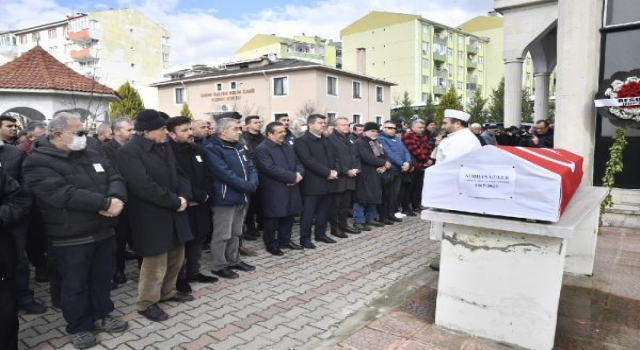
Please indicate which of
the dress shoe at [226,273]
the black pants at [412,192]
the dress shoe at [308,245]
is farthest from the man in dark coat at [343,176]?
the dress shoe at [226,273]

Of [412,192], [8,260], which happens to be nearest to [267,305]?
[8,260]

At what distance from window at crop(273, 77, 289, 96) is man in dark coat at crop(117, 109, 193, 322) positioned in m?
28.8

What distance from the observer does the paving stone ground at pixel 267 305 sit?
3.66 meters

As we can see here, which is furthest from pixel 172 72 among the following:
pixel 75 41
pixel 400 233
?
pixel 400 233

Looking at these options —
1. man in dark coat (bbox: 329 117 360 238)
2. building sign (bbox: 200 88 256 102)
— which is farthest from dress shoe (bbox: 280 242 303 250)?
building sign (bbox: 200 88 256 102)

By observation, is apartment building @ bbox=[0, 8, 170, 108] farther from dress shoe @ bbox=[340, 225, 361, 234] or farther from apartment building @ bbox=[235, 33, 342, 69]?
dress shoe @ bbox=[340, 225, 361, 234]

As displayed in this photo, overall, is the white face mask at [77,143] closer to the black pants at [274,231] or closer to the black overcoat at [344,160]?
the black pants at [274,231]

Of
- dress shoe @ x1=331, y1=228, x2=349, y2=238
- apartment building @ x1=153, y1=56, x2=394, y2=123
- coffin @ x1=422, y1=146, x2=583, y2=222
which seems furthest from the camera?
apartment building @ x1=153, y1=56, x2=394, y2=123

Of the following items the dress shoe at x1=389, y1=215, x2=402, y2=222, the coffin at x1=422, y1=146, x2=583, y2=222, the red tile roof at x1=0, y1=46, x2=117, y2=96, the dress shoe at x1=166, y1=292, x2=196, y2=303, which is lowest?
the dress shoe at x1=389, y1=215, x2=402, y2=222

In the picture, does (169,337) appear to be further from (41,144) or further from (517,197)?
(517,197)

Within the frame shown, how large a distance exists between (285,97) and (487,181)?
3000 centimetres

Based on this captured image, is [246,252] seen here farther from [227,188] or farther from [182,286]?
[182,286]

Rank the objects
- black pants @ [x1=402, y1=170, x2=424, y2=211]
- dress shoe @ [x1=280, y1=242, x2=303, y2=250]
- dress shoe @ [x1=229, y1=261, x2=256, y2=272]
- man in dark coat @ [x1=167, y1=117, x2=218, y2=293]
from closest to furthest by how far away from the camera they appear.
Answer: man in dark coat @ [x1=167, y1=117, x2=218, y2=293]
dress shoe @ [x1=229, y1=261, x2=256, y2=272]
dress shoe @ [x1=280, y1=242, x2=303, y2=250]
black pants @ [x1=402, y1=170, x2=424, y2=211]

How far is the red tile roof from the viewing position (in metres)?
12.2
